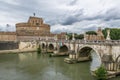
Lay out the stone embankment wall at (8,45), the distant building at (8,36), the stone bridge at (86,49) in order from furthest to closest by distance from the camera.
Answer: the distant building at (8,36), the stone embankment wall at (8,45), the stone bridge at (86,49)

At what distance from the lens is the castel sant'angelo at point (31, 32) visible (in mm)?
58619

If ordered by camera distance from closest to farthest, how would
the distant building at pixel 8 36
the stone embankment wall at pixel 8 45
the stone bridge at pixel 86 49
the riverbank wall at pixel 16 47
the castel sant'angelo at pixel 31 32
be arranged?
the stone bridge at pixel 86 49 < the riverbank wall at pixel 16 47 < the stone embankment wall at pixel 8 45 < the distant building at pixel 8 36 < the castel sant'angelo at pixel 31 32

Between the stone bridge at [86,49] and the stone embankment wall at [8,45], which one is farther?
the stone embankment wall at [8,45]

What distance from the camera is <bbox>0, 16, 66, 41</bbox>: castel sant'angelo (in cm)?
5862

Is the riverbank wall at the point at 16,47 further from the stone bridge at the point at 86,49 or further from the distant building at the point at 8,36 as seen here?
the distant building at the point at 8,36

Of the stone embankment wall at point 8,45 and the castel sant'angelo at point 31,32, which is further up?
the castel sant'angelo at point 31,32

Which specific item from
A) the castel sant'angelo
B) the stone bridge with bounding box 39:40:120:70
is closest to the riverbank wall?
the castel sant'angelo

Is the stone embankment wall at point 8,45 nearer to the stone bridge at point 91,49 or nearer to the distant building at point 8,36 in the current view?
the distant building at point 8,36

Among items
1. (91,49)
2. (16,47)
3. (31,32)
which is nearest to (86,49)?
(91,49)

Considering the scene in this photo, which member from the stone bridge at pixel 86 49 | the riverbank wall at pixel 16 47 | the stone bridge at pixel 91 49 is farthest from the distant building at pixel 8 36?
the stone bridge at pixel 91 49

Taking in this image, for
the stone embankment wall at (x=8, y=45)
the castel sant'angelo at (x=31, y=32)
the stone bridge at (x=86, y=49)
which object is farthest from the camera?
Answer: the castel sant'angelo at (x=31, y=32)

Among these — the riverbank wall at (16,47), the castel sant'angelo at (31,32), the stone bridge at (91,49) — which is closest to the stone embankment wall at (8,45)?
the riverbank wall at (16,47)

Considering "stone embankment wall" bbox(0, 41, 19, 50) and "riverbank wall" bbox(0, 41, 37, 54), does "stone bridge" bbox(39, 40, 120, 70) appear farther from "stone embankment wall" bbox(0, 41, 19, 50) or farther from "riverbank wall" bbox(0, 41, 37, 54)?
"stone embankment wall" bbox(0, 41, 19, 50)

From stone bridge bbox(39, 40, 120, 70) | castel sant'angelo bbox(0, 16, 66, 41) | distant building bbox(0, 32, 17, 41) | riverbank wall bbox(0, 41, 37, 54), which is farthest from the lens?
castel sant'angelo bbox(0, 16, 66, 41)
